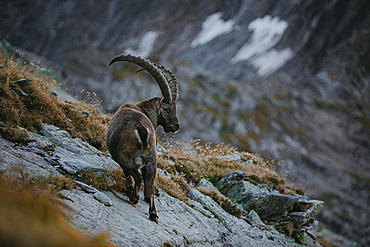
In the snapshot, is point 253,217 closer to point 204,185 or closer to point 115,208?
point 204,185

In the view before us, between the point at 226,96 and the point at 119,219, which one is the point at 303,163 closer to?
the point at 226,96

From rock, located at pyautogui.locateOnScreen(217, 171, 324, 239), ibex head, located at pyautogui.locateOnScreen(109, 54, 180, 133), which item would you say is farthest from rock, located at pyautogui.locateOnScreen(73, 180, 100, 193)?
rock, located at pyautogui.locateOnScreen(217, 171, 324, 239)

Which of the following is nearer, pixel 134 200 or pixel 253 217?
pixel 134 200

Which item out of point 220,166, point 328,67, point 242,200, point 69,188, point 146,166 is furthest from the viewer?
point 328,67

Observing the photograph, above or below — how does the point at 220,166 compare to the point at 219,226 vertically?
above

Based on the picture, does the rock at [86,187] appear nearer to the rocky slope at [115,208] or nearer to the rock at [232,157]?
the rocky slope at [115,208]

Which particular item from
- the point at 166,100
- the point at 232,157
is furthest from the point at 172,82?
the point at 232,157

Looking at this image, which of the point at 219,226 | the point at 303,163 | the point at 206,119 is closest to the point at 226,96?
the point at 206,119

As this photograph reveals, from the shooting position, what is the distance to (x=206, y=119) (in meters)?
63.3

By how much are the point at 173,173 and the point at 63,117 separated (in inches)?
179

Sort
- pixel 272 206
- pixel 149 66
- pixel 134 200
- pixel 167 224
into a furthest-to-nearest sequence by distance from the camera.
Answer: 1. pixel 272 206
2. pixel 149 66
3. pixel 167 224
4. pixel 134 200

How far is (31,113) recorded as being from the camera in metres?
5.87

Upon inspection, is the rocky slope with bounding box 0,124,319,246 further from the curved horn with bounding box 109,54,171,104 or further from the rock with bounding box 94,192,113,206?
the curved horn with bounding box 109,54,171,104

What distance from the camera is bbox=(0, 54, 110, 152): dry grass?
4896 millimetres
